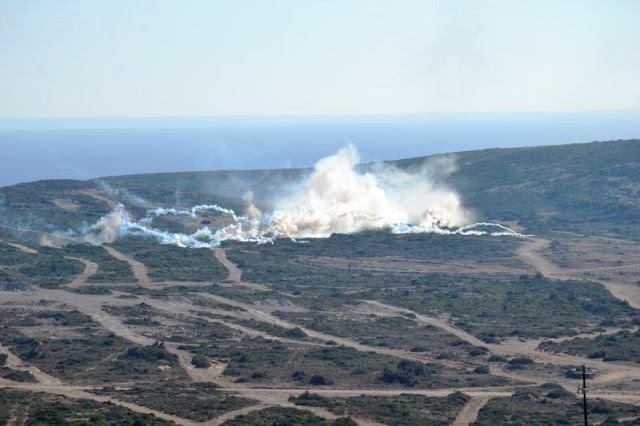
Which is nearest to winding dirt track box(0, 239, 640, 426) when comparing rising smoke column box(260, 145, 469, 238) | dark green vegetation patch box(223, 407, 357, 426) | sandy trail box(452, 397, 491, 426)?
sandy trail box(452, 397, 491, 426)

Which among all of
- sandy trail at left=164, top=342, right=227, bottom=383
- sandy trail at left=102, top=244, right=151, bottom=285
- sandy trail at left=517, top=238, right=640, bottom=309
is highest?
sandy trail at left=517, top=238, right=640, bottom=309

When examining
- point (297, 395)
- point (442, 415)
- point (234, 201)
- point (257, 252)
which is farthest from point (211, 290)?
point (234, 201)

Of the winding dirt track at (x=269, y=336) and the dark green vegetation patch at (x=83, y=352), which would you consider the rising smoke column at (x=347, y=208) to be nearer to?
the winding dirt track at (x=269, y=336)

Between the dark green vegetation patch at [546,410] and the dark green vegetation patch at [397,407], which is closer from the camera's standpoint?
the dark green vegetation patch at [546,410]

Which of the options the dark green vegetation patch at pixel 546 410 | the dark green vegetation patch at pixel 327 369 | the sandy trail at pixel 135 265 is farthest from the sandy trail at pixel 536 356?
the sandy trail at pixel 135 265

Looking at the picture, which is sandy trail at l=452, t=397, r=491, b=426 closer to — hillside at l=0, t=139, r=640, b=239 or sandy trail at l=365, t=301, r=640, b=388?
sandy trail at l=365, t=301, r=640, b=388

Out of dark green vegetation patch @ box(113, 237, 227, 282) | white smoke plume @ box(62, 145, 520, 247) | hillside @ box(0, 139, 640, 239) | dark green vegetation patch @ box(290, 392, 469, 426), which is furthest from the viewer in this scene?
hillside @ box(0, 139, 640, 239)
